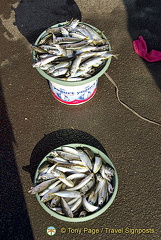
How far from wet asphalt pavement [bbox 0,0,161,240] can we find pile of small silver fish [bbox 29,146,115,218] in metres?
0.34

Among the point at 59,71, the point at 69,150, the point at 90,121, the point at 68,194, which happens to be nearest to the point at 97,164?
the point at 69,150

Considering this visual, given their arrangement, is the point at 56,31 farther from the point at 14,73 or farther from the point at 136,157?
the point at 136,157

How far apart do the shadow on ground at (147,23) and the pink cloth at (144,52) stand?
94 mm

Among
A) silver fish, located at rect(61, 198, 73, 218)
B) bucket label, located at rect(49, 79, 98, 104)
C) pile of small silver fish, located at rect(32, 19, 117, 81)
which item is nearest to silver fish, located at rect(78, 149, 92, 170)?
silver fish, located at rect(61, 198, 73, 218)

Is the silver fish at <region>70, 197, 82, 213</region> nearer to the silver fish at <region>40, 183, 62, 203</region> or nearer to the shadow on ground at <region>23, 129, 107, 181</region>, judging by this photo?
the silver fish at <region>40, 183, 62, 203</region>

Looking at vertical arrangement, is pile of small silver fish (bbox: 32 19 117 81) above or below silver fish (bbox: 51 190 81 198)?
above

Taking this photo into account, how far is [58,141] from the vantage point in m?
3.97

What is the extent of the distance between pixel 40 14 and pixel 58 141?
2.98 metres

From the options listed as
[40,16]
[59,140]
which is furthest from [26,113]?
[40,16]

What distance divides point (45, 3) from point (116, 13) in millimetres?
1554

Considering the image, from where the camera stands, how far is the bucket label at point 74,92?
383 centimetres

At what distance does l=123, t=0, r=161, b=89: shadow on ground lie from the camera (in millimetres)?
4801

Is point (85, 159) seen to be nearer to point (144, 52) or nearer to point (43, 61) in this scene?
point (43, 61)

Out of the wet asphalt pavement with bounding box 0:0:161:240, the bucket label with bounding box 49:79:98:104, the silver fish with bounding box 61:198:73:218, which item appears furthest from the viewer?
the bucket label with bounding box 49:79:98:104
